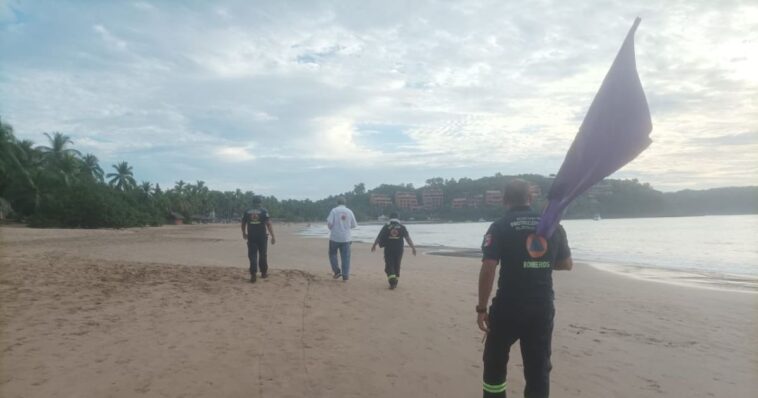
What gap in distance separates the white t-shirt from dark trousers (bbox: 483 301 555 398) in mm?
6940

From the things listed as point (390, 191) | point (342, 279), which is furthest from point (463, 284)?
point (390, 191)

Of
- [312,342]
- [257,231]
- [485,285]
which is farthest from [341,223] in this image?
[485,285]

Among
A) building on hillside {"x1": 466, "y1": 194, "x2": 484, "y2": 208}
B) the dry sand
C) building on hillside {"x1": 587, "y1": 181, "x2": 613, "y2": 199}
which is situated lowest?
the dry sand

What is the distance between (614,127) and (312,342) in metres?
3.91

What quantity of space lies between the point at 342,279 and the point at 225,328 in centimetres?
471

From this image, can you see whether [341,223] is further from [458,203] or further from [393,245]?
[458,203]

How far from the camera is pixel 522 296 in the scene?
10.9ft

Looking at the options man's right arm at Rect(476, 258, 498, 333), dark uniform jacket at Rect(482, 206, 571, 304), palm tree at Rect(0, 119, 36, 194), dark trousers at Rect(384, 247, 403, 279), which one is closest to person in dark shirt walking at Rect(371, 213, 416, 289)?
dark trousers at Rect(384, 247, 403, 279)

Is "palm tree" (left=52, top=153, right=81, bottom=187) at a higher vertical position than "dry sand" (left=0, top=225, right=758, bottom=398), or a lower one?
higher

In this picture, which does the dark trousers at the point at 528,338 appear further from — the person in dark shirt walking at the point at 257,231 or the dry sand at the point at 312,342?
the person in dark shirt walking at the point at 257,231

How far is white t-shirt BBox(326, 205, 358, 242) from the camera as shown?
10227 millimetres

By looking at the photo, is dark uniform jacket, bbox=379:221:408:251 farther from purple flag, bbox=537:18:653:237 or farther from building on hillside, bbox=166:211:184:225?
→ building on hillside, bbox=166:211:184:225

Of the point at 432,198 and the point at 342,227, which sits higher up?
the point at 432,198

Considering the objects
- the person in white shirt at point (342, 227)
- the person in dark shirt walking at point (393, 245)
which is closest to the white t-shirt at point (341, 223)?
the person in white shirt at point (342, 227)
